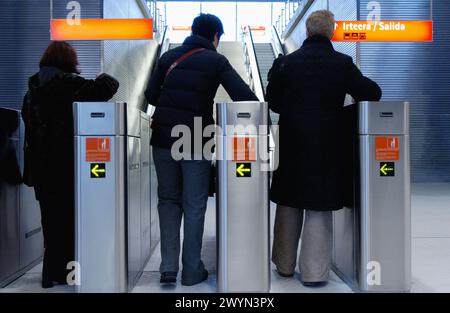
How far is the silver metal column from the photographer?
2746mm

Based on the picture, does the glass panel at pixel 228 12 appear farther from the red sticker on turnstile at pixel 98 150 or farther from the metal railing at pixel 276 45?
the red sticker on turnstile at pixel 98 150

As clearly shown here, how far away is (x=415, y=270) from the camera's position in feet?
11.2

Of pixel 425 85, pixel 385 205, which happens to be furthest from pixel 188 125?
pixel 425 85

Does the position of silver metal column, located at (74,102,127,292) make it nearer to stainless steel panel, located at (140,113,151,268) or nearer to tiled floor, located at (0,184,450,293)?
tiled floor, located at (0,184,450,293)

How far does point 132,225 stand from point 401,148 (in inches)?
65.5

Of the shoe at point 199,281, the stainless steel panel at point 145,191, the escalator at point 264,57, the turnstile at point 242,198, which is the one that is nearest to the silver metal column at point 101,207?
the shoe at point 199,281

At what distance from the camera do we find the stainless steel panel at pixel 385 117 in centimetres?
287

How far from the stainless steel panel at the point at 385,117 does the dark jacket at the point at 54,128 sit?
1506mm

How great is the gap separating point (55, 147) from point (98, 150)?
42 cm

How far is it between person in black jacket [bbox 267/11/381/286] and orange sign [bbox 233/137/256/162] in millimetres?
370

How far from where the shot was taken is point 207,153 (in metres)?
3.03

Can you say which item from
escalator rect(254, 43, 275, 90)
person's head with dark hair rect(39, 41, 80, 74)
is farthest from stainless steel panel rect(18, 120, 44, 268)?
escalator rect(254, 43, 275, 90)

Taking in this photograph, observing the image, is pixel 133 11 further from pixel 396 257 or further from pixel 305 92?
pixel 396 257
